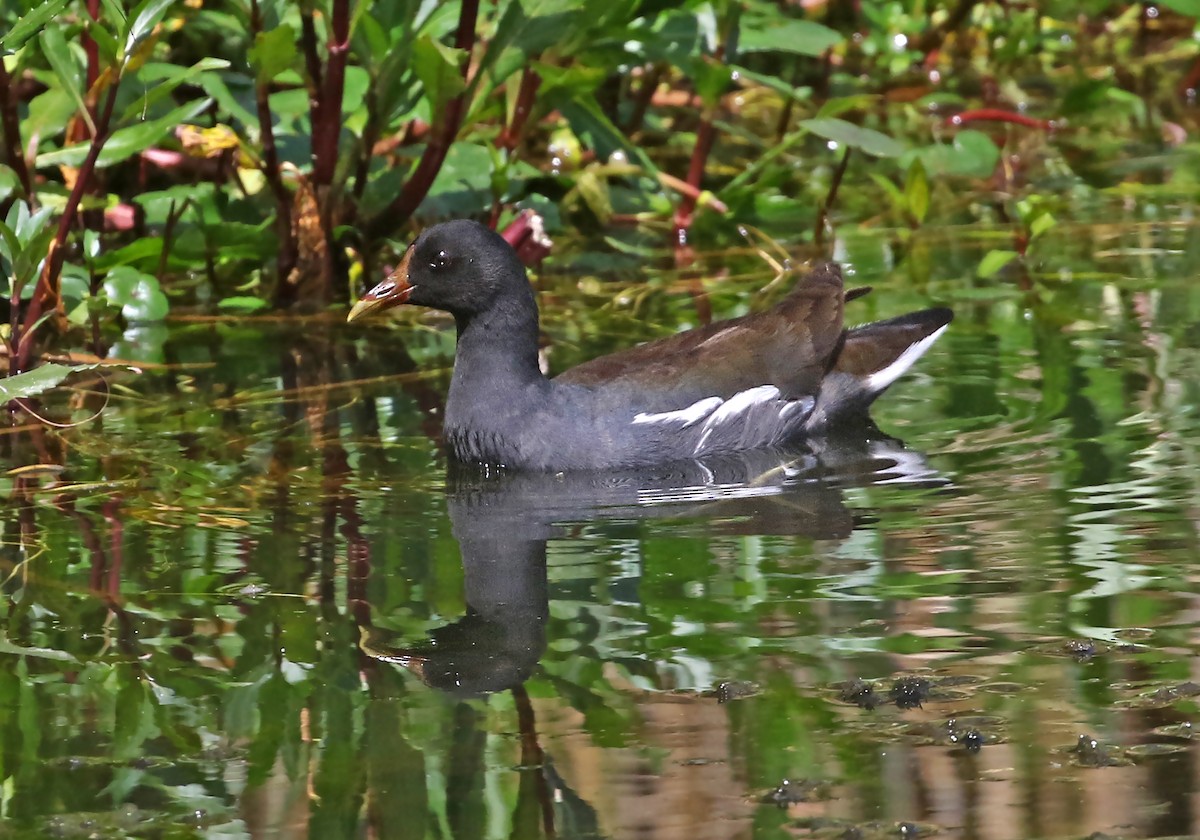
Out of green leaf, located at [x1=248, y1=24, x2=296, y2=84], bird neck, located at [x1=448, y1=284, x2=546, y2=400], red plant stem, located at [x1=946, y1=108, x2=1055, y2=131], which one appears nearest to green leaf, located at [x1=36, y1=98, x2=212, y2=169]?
green leaf, located at [x1=248, y1=24, x2=296, y2=84]

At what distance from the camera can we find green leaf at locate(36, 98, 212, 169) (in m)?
4.88

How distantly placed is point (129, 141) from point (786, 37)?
8.95 feet

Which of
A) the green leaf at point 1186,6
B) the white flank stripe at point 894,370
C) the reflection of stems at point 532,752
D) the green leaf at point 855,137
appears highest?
the green leaf at point 1186,6

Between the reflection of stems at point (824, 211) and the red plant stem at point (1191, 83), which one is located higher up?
the red plant stem at point (1191, 83)

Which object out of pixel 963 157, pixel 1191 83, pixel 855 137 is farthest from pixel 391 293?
pixel 1191 83

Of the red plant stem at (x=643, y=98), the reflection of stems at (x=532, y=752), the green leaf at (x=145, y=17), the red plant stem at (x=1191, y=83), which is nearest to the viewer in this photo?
the reflection of stems at (x=532, y=752)

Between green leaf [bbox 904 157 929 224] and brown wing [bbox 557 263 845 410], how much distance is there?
1350 mm

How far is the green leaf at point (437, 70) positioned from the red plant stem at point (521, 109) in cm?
69

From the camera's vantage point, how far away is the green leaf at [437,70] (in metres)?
5.04

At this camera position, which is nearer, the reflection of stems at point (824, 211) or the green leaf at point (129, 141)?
the green leaf at point (129, 141)

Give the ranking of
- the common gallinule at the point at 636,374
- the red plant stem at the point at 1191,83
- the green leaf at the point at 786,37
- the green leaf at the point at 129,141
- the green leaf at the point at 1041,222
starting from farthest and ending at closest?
the red plant stem at the point at 1191,83, the green leaf at the point at 786,37, the green leaf at the point at 1041,222, the green leaf at the point at 129,141, the common gallinule at the point at 636,374

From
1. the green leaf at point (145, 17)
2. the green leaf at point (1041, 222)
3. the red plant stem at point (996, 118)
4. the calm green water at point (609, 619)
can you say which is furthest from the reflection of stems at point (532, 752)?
the red plant stem at point (996, 118)

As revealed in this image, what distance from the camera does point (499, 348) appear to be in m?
4.76

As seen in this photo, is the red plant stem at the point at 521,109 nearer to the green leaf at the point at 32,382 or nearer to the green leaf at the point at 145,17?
the green leaf at the point at 145,17
